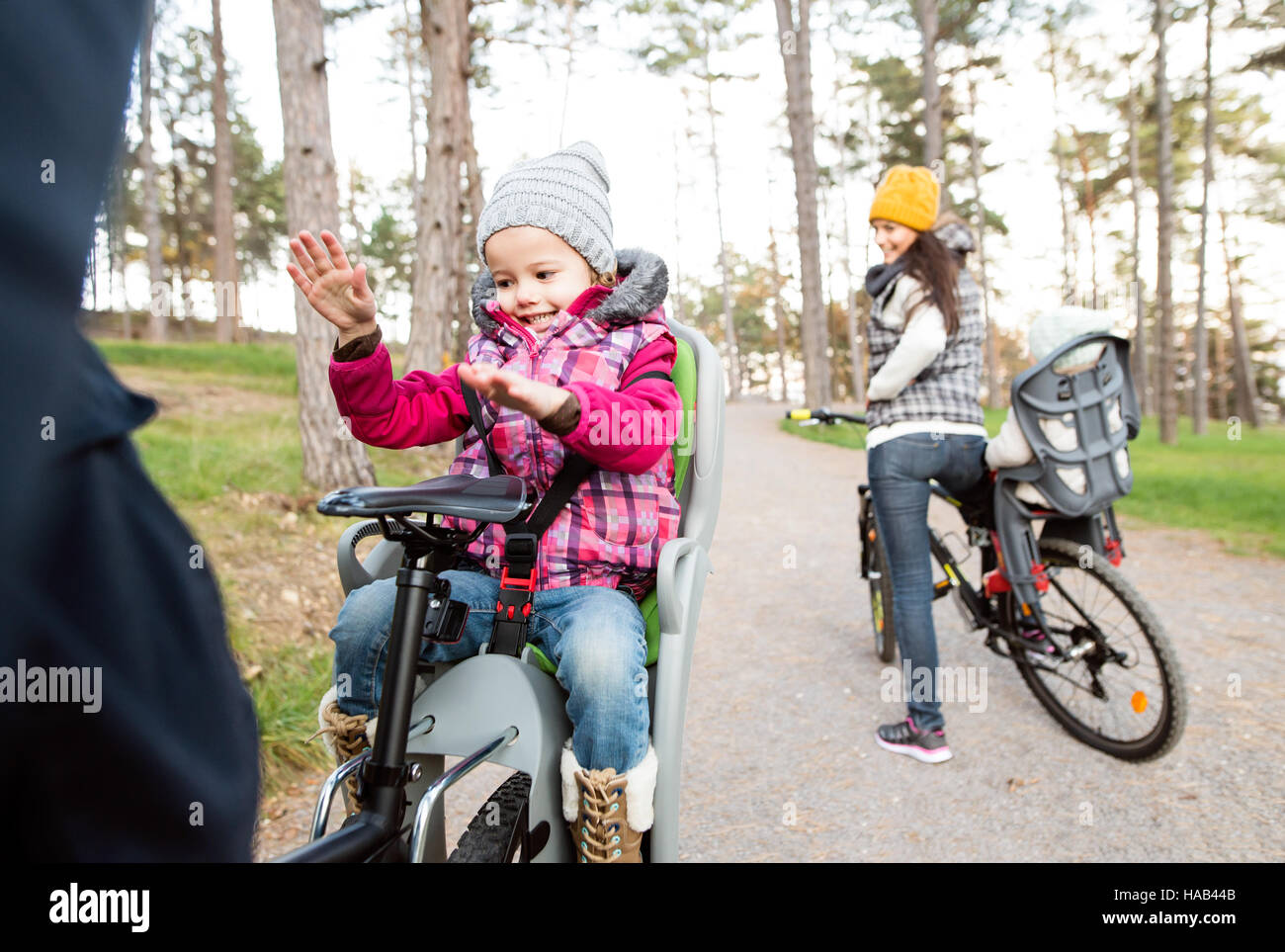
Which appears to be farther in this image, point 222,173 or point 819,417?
point 222,173

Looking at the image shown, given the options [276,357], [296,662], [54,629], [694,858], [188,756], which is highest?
[276,357]

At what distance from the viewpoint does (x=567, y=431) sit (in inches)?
60.2

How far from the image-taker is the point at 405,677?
1251mm

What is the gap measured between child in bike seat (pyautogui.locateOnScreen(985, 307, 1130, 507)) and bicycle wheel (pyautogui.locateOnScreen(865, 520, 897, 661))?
0.94 m

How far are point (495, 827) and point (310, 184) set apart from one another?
17.4ft

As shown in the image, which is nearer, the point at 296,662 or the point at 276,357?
the point at 296,662

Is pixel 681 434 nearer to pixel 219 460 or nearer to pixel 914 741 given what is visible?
pixel 914 741

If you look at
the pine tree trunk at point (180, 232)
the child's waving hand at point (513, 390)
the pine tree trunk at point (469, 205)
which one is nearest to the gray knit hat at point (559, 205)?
the child's waving hand at point (513, 390)

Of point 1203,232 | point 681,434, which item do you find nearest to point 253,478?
point 681,434
